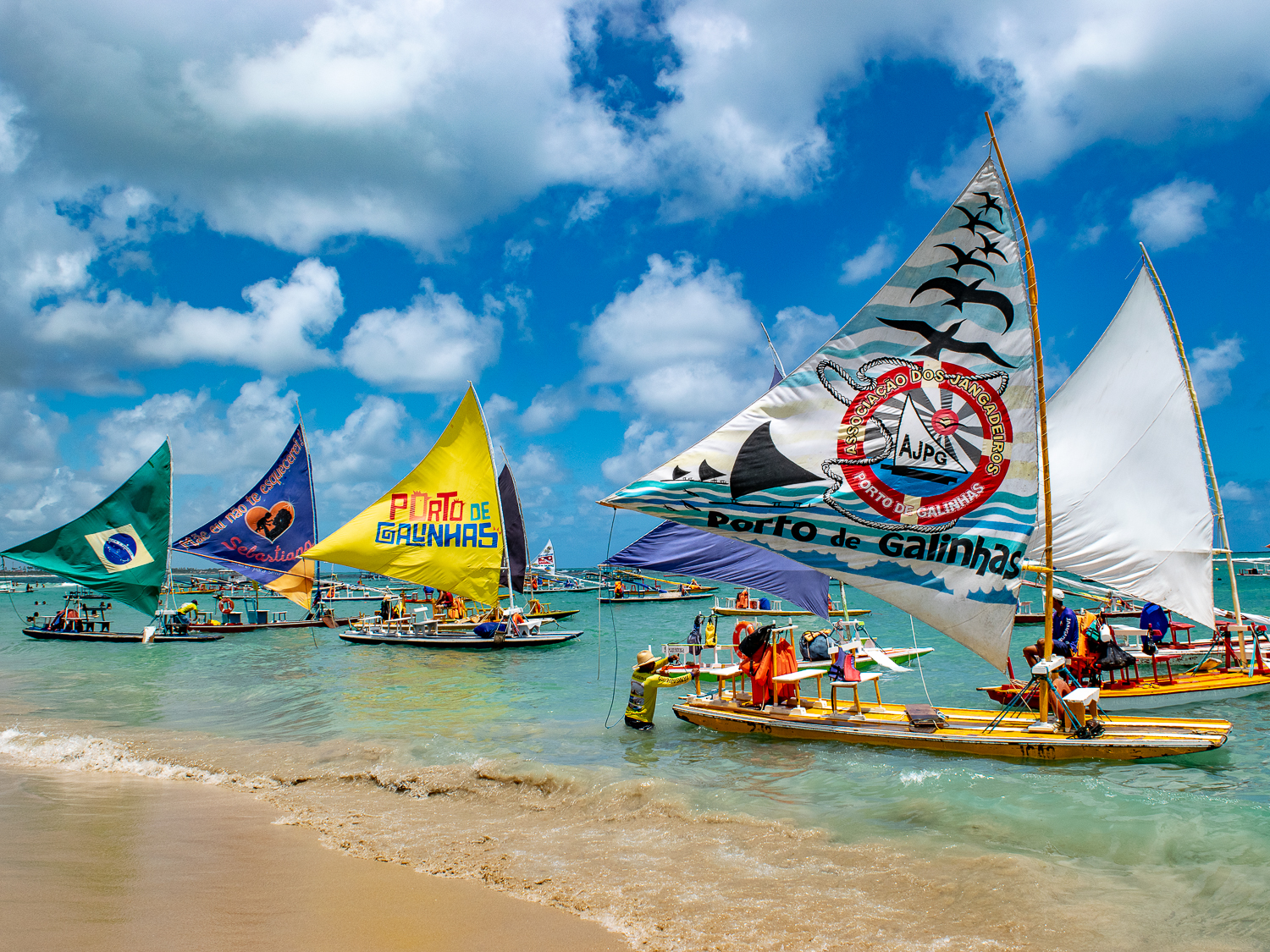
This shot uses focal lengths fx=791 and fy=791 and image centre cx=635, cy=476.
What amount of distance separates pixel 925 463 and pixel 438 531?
2099 cm

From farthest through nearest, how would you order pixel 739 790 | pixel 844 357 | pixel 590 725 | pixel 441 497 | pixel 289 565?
pixel 289 565 → pixel 441 497 → pixel 590 725 → pixel 739 790 → pixel 844 357

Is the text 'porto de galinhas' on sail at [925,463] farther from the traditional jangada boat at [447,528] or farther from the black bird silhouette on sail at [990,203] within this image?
the traditional jangada boat at [447,528]

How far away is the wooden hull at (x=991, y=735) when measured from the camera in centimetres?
961

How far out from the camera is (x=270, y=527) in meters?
33.8

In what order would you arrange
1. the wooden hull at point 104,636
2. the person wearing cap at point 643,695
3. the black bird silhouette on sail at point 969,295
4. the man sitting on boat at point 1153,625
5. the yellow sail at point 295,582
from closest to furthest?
the black bird silhouette on sail at point 969,295, the person wearing cap at point 643,695, the man sitting on boat at point 1153,625, the wooden hull at point 104,636, the yellow sail at point 295,582

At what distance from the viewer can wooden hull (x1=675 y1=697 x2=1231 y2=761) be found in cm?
961

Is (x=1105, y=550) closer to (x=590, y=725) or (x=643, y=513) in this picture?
(x=590, y=725)

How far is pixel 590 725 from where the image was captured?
572 inches

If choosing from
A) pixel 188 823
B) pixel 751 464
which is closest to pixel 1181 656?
pixel 751 464

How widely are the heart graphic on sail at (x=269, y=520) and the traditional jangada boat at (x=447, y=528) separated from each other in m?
7.72

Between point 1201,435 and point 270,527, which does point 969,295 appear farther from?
point 270,527

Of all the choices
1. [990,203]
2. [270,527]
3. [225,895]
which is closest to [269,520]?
[270,527]

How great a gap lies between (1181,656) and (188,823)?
2217 cm

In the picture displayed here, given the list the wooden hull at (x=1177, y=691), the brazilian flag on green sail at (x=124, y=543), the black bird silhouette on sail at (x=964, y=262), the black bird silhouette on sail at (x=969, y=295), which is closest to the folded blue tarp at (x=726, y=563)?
the wooden hull at (x=1177, y=691)
